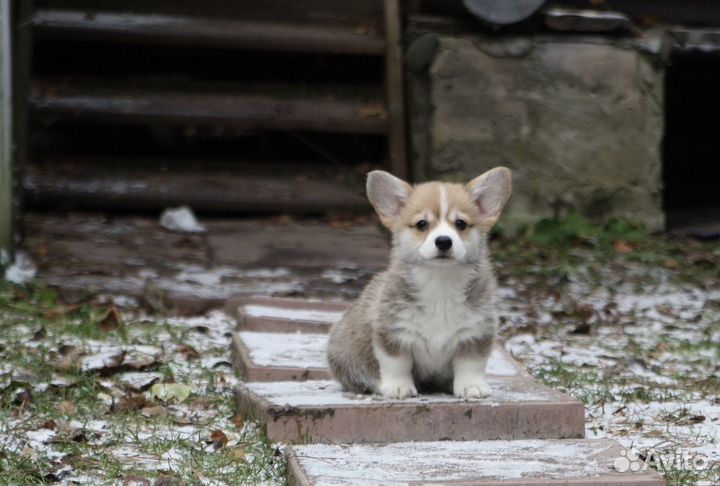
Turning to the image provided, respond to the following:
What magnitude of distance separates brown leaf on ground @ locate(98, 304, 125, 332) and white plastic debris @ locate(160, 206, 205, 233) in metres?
2.24

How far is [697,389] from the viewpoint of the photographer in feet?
17.4

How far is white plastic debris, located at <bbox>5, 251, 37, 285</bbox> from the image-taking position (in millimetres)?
7203

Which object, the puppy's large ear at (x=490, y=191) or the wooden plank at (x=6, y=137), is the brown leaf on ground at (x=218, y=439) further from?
the wooden plank at (x=6, y=137)

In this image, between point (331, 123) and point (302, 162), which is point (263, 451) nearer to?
point (331, 123)

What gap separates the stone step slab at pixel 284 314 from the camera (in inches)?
244

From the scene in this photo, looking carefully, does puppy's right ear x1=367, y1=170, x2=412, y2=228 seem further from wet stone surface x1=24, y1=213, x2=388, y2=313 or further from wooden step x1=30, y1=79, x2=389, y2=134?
wooden step x1=30, y1=79, x2=389, y2=134

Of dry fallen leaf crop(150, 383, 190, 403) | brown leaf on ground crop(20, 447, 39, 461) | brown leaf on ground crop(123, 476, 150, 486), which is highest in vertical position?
brown leaf on ground crop(123, 476, 150, 486)

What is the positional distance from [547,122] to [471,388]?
557cm

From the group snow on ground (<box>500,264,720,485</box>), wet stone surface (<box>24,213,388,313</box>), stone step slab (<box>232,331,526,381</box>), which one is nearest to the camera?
snow on ground (<box>500,264,720,485</box>)

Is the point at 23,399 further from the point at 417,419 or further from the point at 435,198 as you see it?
the point at 435,198

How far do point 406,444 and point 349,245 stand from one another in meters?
4.30

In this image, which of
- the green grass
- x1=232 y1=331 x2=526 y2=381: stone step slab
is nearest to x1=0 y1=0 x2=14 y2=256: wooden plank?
the green grass

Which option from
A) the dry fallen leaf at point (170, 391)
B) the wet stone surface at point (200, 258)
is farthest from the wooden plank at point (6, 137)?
the dry fallen leaf at point (170, 391)

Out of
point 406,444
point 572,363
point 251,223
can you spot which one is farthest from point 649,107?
point 406,444
